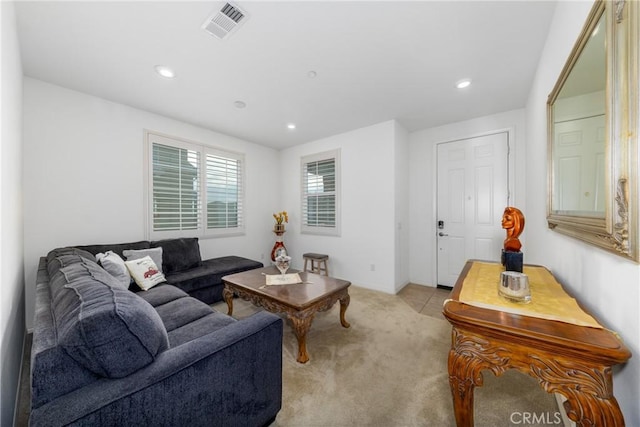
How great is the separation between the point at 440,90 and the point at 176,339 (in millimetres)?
3338

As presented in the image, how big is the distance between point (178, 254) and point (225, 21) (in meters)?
2.63

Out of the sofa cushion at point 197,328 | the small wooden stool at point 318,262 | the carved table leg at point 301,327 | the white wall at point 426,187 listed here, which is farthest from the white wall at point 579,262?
the small wooden stool at point 318,262

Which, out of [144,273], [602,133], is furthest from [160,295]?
[602,133]

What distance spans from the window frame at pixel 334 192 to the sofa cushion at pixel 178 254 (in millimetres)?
1980

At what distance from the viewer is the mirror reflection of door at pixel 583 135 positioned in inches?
36.7

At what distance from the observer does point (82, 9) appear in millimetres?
1567

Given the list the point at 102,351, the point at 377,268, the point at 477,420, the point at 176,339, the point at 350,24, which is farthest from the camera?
the point at 377,268

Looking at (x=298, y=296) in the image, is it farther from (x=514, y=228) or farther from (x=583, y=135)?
(x=583, y=135)

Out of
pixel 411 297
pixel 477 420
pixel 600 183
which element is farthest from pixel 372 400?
pixel 411 297

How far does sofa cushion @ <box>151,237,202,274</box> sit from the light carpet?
66.4 inches

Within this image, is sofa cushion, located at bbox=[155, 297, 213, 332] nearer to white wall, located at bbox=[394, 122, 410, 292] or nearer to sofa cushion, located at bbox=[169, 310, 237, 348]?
sofa cushion, located at bbox=[169, 310, 237, 348]

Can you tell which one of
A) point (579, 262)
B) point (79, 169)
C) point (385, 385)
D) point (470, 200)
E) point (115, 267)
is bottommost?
point (385, 385)

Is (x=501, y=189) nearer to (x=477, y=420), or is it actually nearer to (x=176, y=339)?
(x=477, y=420)

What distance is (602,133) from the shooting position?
36.0 inches
